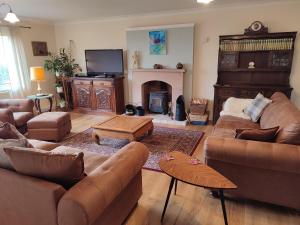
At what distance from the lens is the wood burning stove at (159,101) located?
5.31m

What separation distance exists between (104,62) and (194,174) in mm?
4545

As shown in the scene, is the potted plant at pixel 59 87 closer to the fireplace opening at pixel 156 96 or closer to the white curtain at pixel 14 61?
the white curtain at pixel 14 61

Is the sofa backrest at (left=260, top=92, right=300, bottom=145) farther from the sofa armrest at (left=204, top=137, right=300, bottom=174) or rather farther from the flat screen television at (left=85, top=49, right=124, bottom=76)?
the flat screen television at (left=85, top=49, right=124, bottom=76)

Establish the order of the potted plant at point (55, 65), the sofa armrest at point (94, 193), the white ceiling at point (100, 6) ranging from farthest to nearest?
the potted plant at point (55, 65) < the white ceiling at point (100, 6) < the sofa armrest at point (94, 193)

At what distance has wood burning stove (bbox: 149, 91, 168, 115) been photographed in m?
5.31

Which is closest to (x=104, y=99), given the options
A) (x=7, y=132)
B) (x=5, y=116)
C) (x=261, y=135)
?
(x=5, y=116)

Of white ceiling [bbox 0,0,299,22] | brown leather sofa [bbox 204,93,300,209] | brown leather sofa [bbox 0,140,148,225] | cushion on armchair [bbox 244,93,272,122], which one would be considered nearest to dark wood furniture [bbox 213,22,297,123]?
white ceiling [bbox 0,0,299,22]

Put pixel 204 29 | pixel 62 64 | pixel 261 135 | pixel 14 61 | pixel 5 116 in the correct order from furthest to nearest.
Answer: pixel 62 64 → pixel 14 61 → pixel 204 29 → pixel 5 116 → pixel 261 135

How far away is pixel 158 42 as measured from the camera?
5.02 metres

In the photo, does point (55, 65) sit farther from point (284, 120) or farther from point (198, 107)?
point (284, 120)

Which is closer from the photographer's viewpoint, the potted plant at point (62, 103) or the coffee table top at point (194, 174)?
the coffee table top at point (194, 174)

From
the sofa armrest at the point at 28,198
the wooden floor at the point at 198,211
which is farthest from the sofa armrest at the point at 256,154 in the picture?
the sofa armrest at the point at 28,198

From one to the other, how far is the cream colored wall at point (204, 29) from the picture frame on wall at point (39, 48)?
1.52ft

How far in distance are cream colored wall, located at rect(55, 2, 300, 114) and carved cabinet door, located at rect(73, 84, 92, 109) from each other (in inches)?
31.1
